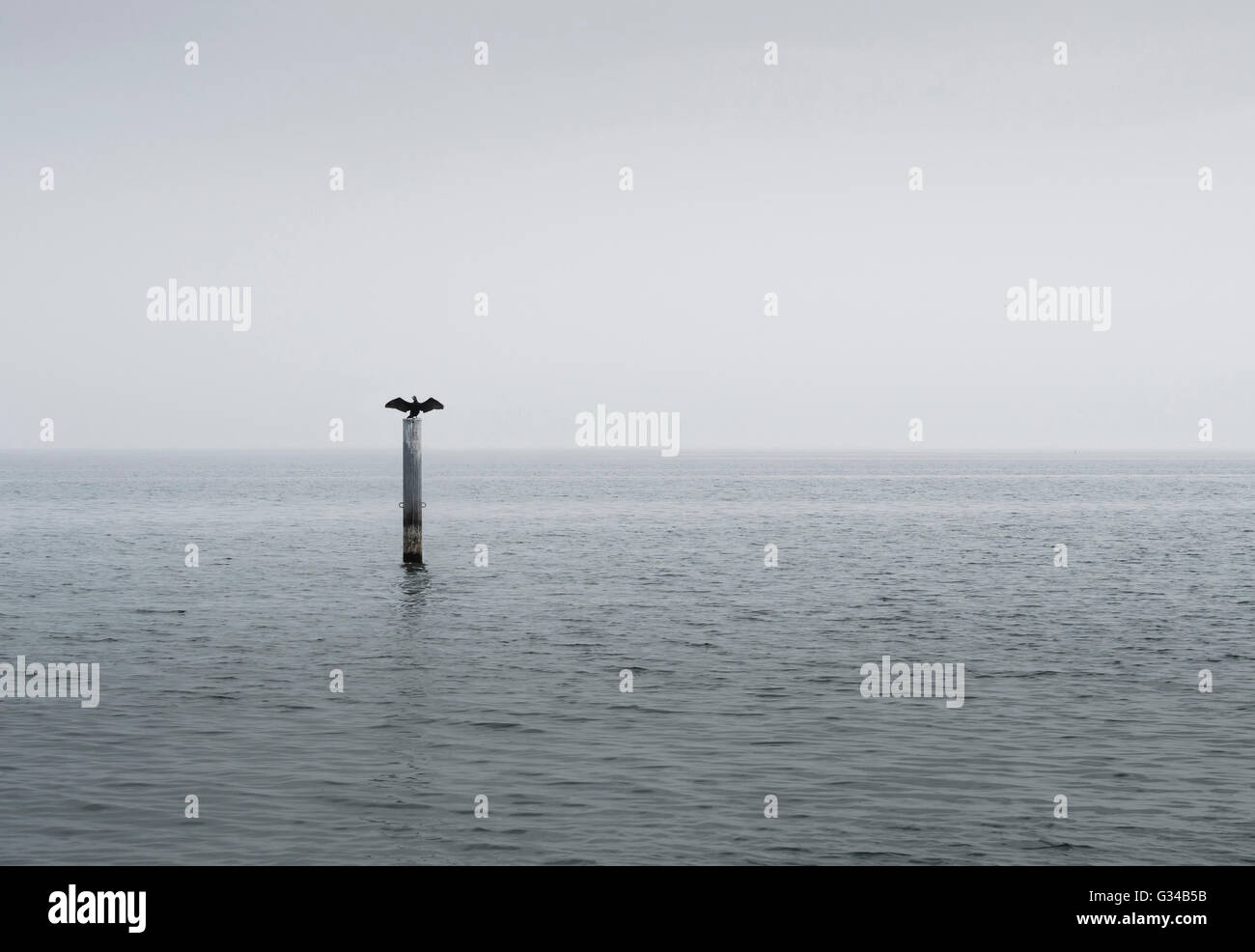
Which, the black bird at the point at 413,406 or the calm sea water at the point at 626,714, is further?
the black bird at the point at 413,406

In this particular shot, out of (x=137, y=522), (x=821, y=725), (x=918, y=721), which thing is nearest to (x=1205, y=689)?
(x=918, y=721)

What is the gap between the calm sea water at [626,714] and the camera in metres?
14.6

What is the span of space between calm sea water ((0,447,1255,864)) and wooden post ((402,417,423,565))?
63.4 inches

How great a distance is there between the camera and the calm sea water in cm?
1462

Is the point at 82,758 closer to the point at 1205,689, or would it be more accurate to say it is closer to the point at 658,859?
the point at 658,859

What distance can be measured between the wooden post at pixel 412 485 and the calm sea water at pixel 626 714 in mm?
1610

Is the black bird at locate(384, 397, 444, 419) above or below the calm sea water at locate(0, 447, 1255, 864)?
above

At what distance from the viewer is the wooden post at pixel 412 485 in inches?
1706

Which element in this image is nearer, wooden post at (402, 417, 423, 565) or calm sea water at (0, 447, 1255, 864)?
calm sea water at (0, 447, 1255, 864)

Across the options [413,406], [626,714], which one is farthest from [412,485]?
[626,714]

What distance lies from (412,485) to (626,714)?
2341 centimetres

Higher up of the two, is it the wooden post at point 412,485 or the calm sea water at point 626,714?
the wooden post at point 412,485

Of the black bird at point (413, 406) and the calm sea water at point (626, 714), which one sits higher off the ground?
the black bird at point (413, 406)

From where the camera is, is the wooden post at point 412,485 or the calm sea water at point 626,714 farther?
the wooden post at point 412,485
